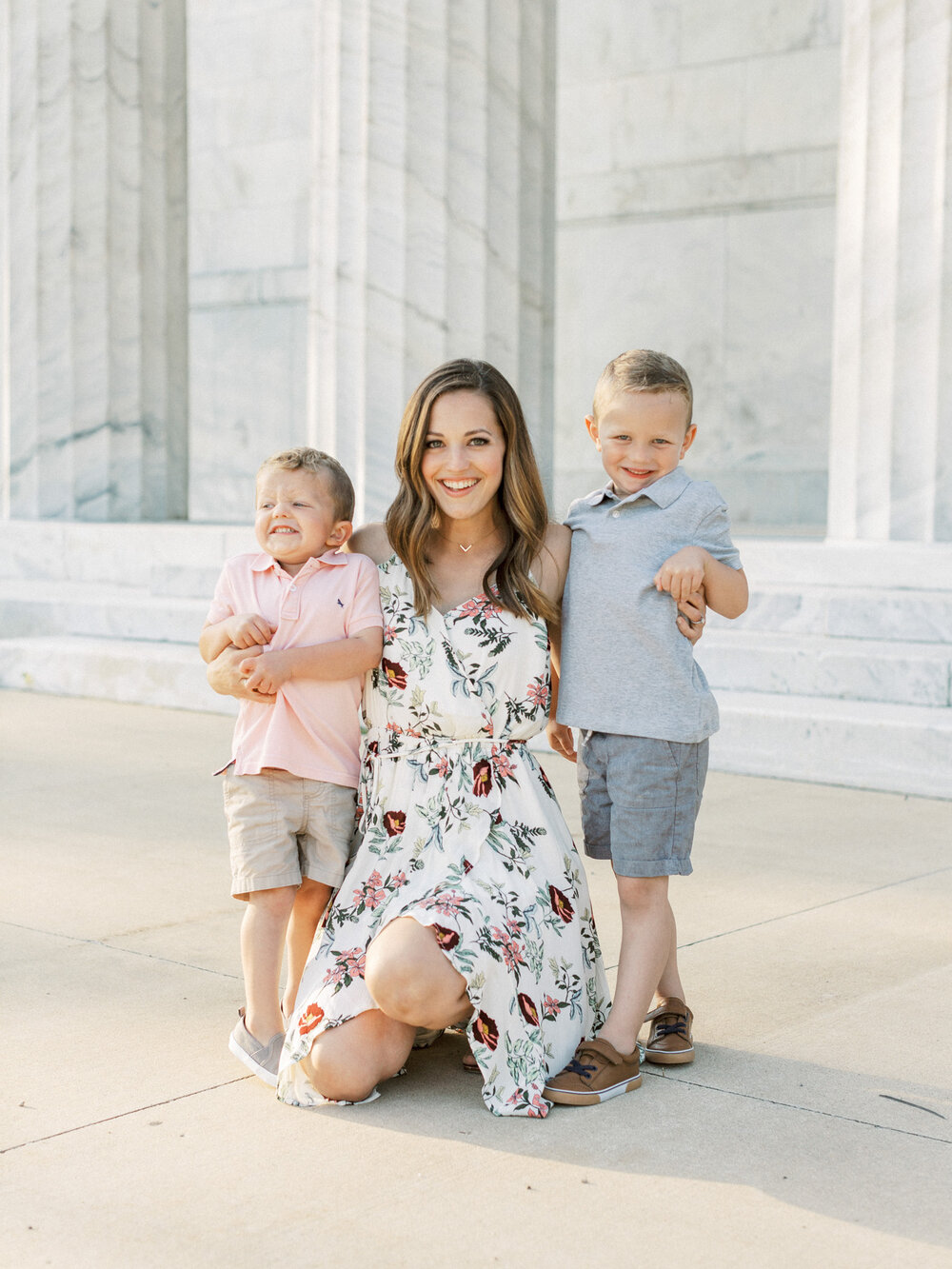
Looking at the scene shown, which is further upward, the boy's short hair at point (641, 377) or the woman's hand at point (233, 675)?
the boy's short hair at point (641, 377)

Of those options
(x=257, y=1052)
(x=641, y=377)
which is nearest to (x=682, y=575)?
(x=641, y=377)

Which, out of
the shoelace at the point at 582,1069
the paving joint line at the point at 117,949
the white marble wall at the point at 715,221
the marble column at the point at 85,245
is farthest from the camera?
the white marble wall at the point at 715,221

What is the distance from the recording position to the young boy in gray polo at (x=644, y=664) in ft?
11.3

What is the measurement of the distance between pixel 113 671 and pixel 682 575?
22.3ft

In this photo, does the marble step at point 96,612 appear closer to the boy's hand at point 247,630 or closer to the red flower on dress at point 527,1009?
the boy's hand at point 247,630

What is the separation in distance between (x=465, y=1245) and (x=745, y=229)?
1399 centimetres

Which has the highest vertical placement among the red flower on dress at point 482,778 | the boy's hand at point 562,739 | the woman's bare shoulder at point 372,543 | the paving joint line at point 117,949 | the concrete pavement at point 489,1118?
Answer: the woman's bare shoulder at point 372,543

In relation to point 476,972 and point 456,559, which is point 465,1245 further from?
point 456,559

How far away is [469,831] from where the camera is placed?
3502 mm

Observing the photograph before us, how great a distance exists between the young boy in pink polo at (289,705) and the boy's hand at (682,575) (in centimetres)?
65

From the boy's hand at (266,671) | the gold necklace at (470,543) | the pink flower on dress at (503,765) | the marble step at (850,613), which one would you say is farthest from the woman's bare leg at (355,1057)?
the marble step at (850,613)

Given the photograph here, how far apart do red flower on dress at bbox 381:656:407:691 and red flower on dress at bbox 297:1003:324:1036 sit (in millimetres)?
726

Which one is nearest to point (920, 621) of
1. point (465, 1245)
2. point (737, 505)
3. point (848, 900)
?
point (848, 900)

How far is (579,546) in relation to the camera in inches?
143
